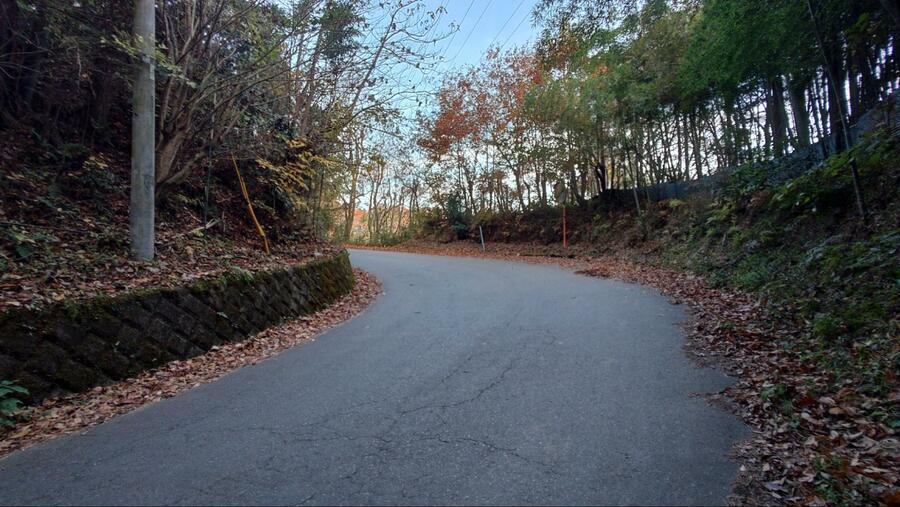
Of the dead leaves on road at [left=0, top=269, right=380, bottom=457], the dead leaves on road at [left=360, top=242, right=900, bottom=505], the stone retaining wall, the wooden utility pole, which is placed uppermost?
the wooden utility pole

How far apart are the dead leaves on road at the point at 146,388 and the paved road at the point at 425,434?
229mm

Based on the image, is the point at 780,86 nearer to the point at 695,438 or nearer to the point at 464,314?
the point at 464,314

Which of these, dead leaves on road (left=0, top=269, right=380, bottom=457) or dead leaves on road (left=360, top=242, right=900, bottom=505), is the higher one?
dead leaves on road (left=0, top=269, right=380, bottom=457)

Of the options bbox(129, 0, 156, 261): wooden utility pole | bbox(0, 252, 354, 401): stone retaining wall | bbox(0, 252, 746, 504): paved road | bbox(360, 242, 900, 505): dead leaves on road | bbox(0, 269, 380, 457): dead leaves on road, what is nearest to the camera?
bbox(360, 242, 900, 505): dead leaves on road

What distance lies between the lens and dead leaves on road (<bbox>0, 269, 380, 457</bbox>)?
139 inches

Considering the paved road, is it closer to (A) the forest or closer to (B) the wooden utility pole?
(A) the forest

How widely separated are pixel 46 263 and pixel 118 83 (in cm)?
463

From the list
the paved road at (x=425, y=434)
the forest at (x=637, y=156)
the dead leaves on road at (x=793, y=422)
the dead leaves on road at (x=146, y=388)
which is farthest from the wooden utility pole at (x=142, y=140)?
the dead leaves on road at (x=793, y=422)

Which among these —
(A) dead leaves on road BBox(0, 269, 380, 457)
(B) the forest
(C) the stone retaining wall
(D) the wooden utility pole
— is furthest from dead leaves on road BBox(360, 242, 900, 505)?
(D) the wooden utility pole

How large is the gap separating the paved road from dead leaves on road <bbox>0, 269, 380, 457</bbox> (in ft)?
0.75

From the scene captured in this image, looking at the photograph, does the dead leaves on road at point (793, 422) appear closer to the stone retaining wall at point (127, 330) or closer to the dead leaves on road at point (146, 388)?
the dead leaves on road at point (146, 388)

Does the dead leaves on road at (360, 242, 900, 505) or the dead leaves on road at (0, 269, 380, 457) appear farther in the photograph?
the dead leaves on road at (0, 269, 380, 457)

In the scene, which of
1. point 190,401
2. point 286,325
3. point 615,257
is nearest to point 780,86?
point 615,257

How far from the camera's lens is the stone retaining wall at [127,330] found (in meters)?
3.85
